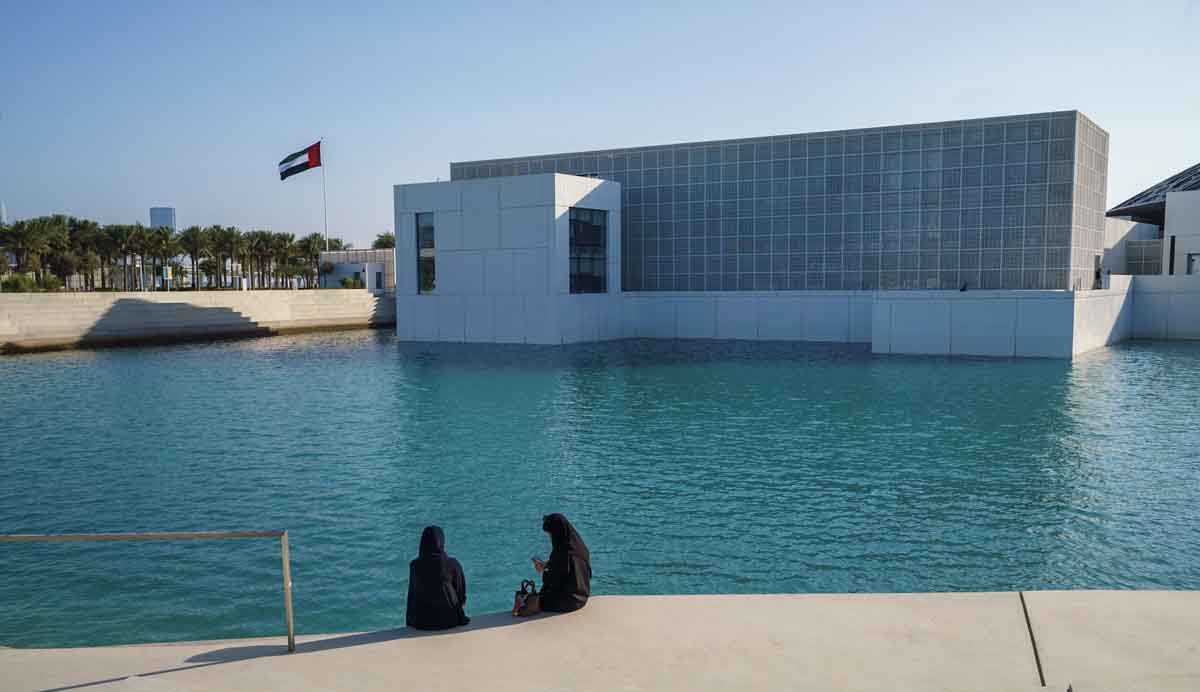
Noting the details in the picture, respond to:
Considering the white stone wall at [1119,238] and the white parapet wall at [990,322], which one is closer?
the white parapet wall at [990,322]

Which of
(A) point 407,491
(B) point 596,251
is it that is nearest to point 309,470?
(A) point 407,491

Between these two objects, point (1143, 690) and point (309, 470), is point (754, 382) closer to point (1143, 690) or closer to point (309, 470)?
point (309, 470)

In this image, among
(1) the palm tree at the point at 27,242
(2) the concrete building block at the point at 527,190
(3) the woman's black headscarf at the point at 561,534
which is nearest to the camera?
(3) the woman's black headscarf at the point at 561,534

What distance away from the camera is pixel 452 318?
175 feet

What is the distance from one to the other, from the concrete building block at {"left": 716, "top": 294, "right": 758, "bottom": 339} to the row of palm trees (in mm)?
54157

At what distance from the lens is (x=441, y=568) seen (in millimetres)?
8062

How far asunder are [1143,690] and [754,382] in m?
25.3

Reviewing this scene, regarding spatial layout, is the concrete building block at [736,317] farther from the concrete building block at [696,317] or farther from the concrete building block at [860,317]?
the concrete building block at [860,317]

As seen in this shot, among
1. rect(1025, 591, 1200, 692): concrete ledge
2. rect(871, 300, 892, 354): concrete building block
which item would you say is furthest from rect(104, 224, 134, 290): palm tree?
rect(1025, 591, 1200, 692): concrete ledge

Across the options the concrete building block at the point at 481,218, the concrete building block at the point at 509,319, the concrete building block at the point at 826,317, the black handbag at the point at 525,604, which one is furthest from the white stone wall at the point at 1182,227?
the black handbag at the point at 525,604

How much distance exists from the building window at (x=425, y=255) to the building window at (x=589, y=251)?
345 inches

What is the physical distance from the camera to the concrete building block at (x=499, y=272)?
166 feet

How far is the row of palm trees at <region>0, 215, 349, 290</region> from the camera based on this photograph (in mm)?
80750

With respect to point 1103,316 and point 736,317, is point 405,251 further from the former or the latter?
point 1103,316
